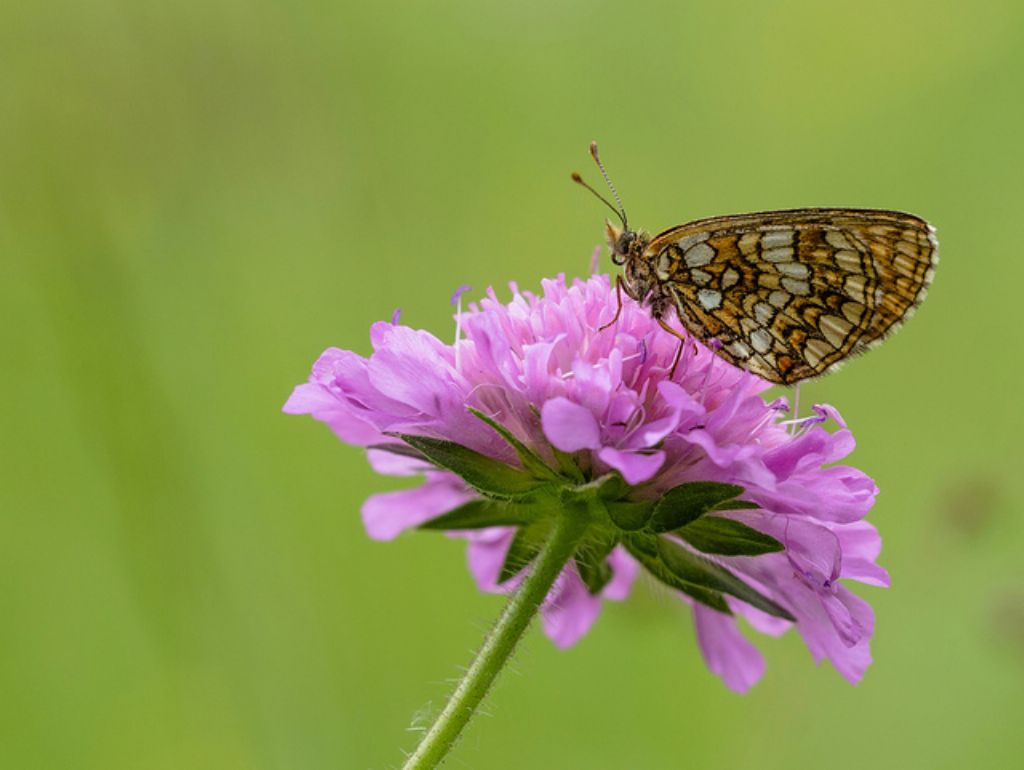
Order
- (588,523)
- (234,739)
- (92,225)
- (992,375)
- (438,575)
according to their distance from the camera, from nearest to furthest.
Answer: (588,523)
(234,739)
(92,225)
(438,575)
(992,375)

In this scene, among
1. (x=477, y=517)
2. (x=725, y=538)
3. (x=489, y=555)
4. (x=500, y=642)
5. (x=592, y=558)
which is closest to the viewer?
(x=500, y=642)

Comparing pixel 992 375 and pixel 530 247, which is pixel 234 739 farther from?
pixel 992 375

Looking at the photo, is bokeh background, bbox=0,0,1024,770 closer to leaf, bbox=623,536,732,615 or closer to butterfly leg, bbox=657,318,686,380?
leaf, bbox=623,536,732,615

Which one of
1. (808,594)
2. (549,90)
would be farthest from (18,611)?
(549,90)

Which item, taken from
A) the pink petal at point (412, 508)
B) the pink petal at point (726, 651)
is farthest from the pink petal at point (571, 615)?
the pink petal at point (412, 508)

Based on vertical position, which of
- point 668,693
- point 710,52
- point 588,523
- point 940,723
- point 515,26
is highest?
point 515,26

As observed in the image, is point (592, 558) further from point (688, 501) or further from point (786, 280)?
point (786, 280)

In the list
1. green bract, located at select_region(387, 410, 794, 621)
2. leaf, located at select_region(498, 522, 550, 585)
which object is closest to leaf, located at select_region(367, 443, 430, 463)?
green bract, located at select_region(387, 410, 794, 621)

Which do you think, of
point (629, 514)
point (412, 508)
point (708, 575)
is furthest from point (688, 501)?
point (412, 508)
